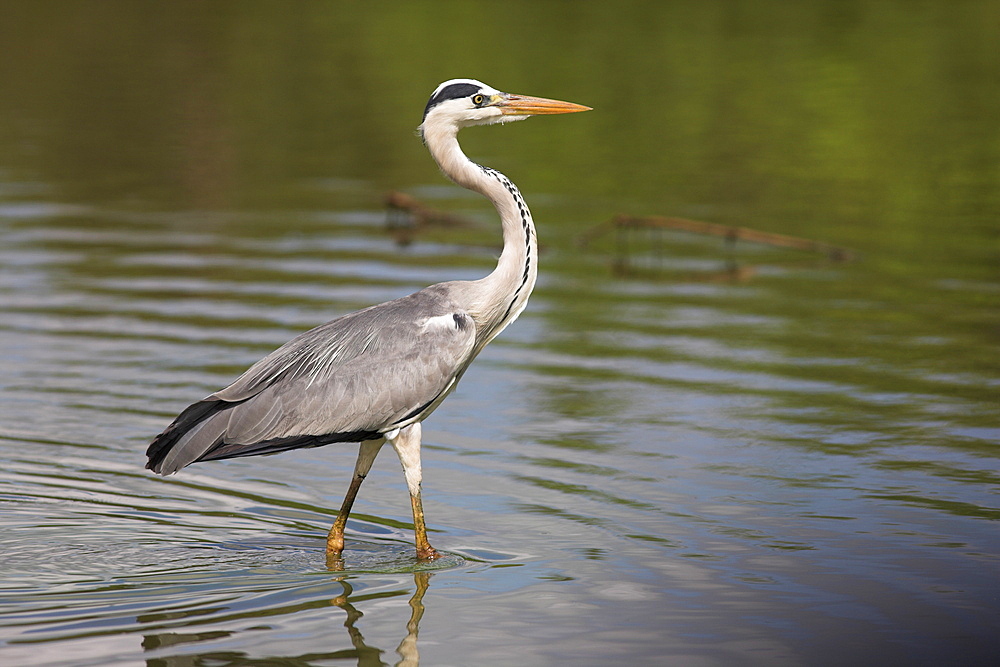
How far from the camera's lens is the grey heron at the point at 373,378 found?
23.4 feet

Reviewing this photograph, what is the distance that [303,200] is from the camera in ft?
62.4

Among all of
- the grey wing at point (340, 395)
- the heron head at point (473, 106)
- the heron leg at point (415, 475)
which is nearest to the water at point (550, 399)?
the heron leg at point (415, 475)

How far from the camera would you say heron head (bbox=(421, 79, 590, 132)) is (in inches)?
299

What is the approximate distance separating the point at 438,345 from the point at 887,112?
821 inches

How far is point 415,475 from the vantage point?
7.16 metres

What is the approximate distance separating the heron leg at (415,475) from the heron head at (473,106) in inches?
63.7

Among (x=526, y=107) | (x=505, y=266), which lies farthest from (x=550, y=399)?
(x=526, y=107)

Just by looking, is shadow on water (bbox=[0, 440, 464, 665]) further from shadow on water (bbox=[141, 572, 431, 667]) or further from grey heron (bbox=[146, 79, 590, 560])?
grey heron (bbox=[146, 79, 590, 560])

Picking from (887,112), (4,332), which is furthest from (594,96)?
(4,332)

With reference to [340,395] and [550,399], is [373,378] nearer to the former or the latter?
[340,395]

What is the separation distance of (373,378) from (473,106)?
5.09 feet

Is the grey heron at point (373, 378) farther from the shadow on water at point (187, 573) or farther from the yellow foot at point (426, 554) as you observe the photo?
the shadow on water at point (187, 573)

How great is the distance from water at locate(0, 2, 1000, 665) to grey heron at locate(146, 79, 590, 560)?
52 cm

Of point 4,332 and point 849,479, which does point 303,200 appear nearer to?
point 4,332
